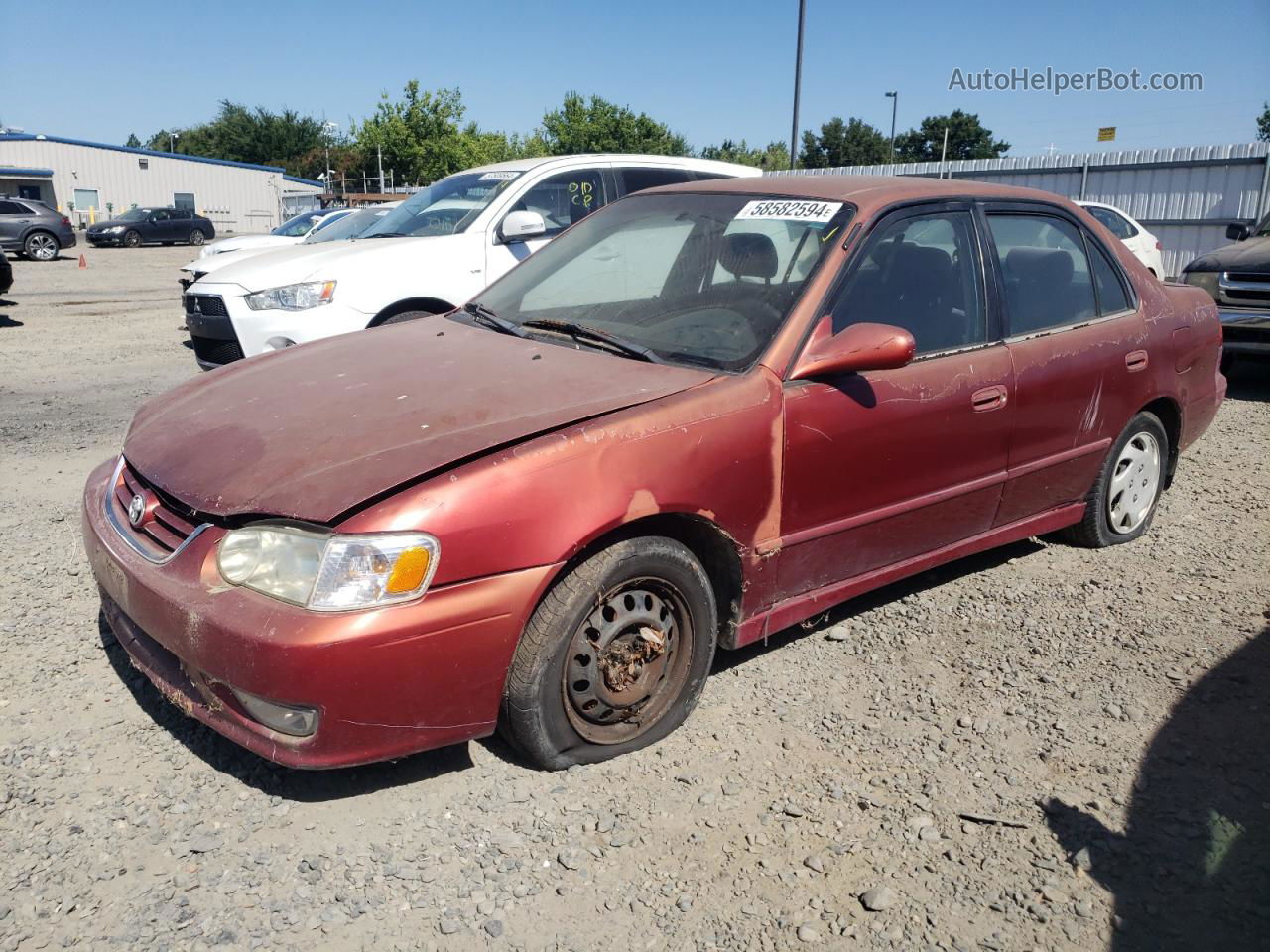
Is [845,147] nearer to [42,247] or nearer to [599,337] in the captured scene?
[42,247]

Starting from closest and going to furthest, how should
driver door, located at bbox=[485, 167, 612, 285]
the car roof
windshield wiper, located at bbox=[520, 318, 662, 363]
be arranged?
1. windshield wiper, located at bbox=[520, 318, 662, 363]
2. driver door, located at bbox=[485, 167, 612, 285]
3. the car roof

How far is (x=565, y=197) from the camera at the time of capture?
748cm

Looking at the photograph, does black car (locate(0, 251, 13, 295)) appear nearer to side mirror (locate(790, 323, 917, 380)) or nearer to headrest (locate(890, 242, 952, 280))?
headrest (locate(890, 242, 952, 280))

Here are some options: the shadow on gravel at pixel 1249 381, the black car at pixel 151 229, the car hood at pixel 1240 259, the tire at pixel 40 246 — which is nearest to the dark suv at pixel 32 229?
the tire at pixel 40 246

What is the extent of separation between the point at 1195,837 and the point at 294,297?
577 centimetres

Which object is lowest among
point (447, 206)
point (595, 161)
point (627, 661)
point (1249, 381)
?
point (1249, 381)

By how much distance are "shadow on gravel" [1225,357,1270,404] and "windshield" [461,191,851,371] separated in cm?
620

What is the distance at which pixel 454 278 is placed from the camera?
6770 mm

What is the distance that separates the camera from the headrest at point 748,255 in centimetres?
353

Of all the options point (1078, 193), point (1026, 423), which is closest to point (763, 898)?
point (1026, 423)

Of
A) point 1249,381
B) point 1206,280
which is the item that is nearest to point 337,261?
point 1206,280

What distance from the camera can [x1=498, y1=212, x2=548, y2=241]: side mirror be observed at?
22.4 feet

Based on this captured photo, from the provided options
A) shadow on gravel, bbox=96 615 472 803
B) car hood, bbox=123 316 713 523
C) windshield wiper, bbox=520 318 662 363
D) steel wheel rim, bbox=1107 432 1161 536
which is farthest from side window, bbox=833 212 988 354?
shadow on gravel, bbox=96 615 472 803

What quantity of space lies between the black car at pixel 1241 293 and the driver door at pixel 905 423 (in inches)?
227
